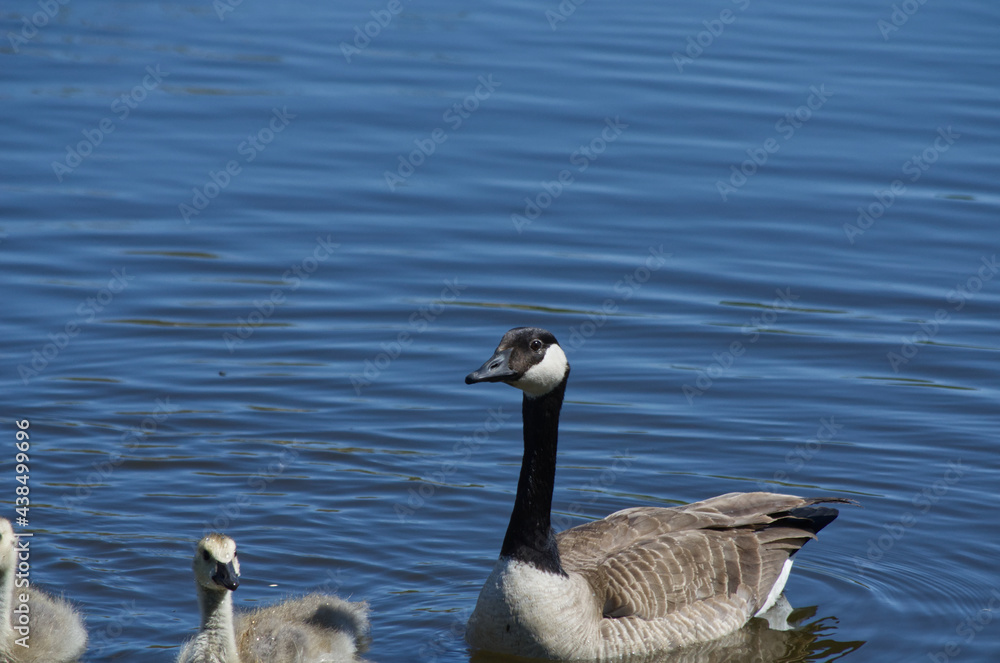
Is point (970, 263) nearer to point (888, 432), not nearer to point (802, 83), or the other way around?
point (888, 432)

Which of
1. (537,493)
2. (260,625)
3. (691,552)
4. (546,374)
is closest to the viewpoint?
(260,625)

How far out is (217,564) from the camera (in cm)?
822

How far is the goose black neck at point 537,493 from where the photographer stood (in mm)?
9391

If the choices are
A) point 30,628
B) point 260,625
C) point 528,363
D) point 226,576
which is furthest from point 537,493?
point 30,628

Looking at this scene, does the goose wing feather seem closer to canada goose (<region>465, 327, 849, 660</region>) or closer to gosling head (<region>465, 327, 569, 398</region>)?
canada goose (<region>465, 327, 849, 660</region>)

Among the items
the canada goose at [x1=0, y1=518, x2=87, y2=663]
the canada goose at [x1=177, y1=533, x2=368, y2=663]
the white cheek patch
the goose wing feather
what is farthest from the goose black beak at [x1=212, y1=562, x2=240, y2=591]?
the goose wing feather

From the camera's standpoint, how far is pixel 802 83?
69.0ft

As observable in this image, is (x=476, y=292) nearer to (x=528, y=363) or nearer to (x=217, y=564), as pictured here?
(x=528, y=363)

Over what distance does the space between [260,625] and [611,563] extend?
237cm

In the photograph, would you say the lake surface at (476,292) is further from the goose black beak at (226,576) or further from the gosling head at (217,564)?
the goose black beak at (226,576)

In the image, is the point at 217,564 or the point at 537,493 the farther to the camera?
the point at 537,493

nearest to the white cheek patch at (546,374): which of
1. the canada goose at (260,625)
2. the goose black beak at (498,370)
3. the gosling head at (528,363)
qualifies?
the gosling head at (528,363)

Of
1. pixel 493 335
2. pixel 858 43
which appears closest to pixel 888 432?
pixel 493 335

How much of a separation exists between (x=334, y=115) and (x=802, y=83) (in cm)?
669
